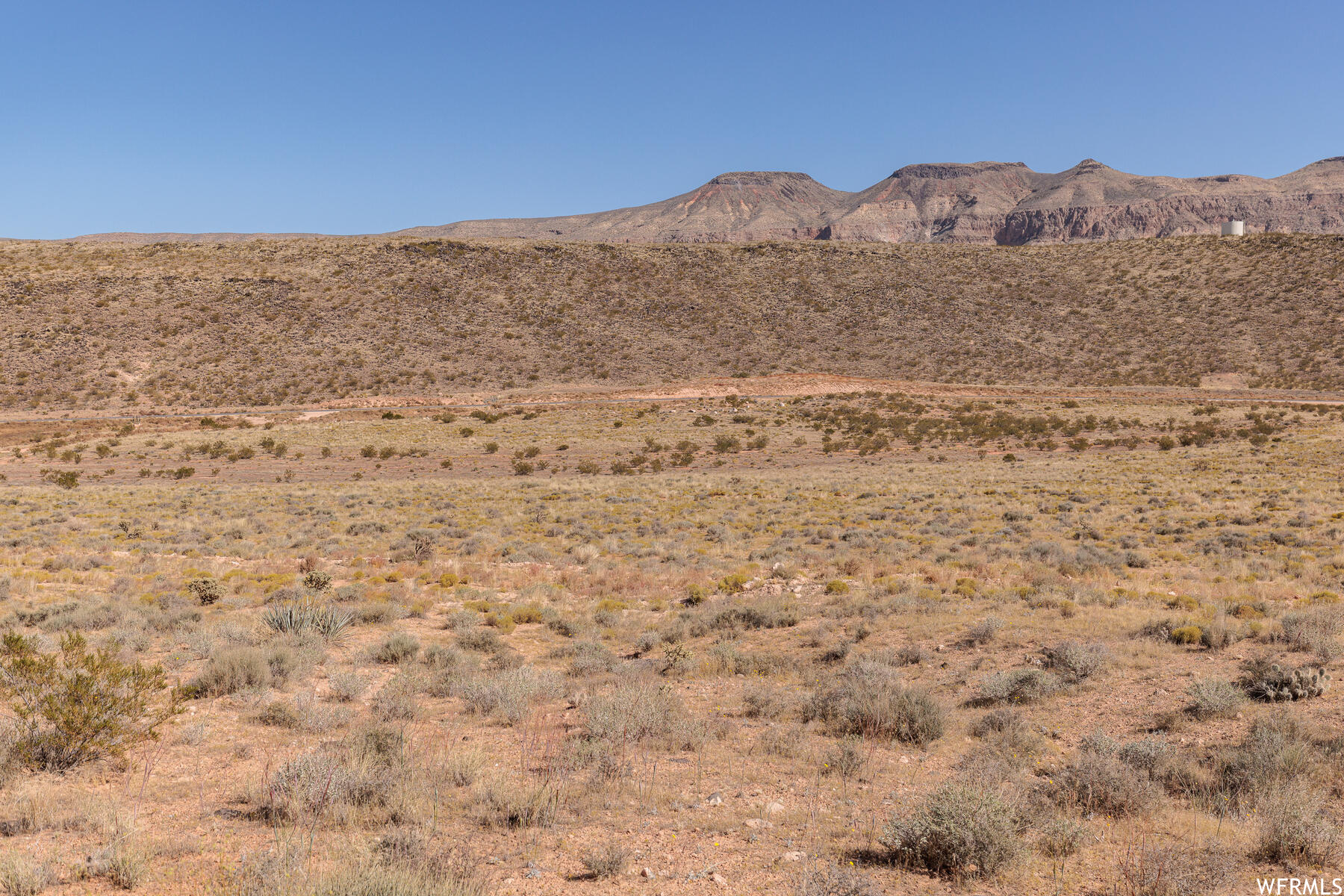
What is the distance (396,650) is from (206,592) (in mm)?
4827

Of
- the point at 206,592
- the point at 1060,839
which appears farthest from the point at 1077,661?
the point at 206,592

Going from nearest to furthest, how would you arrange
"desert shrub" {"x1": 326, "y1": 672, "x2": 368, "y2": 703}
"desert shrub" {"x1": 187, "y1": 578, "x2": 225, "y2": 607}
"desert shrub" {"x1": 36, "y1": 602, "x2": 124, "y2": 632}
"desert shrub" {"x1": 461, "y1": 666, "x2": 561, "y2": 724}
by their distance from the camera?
1. "desert shrub" {"x1": 461, "y1": 666, "x2": 561, "y2": 724}
2. "desert shrub" {"x1": 326, "y1": 672, "x2": 368, "y2": 703}
3. "desert shrub" {"x1": 36, "y1": 602, "x2": 124, "y2": 632}
4. "desert shrub" {"x1": 187, "y1": 578, "x2": 225, "y2": 607}

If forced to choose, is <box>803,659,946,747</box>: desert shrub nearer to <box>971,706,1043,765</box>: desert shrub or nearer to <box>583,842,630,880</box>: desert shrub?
<box>971,706,1043,765</box>: desert shrub

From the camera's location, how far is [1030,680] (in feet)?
25.3

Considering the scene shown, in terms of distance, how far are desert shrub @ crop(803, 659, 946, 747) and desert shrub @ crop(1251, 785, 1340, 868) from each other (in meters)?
2.52

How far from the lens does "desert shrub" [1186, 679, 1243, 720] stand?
670cm

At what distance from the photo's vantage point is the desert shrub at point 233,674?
25.9 feet

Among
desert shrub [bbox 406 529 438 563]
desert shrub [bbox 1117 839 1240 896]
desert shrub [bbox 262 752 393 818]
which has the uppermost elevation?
desert shrub [bbox 262 752 393 818]

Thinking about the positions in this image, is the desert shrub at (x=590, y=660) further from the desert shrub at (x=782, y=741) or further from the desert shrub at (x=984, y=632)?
the desert shrub at (x=984, y=632)

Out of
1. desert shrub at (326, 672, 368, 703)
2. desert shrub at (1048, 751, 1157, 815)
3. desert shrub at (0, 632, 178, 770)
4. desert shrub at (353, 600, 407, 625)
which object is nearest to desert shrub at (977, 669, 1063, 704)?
desert shrub at (1048, 751, 1157, 815)

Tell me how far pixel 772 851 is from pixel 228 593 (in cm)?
1135

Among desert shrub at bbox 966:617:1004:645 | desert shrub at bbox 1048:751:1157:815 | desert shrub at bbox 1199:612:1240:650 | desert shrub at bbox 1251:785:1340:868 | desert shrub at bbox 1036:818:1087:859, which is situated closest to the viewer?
desert shrub at bbox 1251:785:1340:868

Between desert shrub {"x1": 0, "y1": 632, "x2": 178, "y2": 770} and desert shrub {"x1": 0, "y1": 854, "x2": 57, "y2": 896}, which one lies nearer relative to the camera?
desert shrub {"x1": 0, "y1": 854, "x2": 57, "y2": 896}

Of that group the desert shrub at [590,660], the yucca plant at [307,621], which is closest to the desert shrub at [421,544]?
the yucca plant at [307,621]
